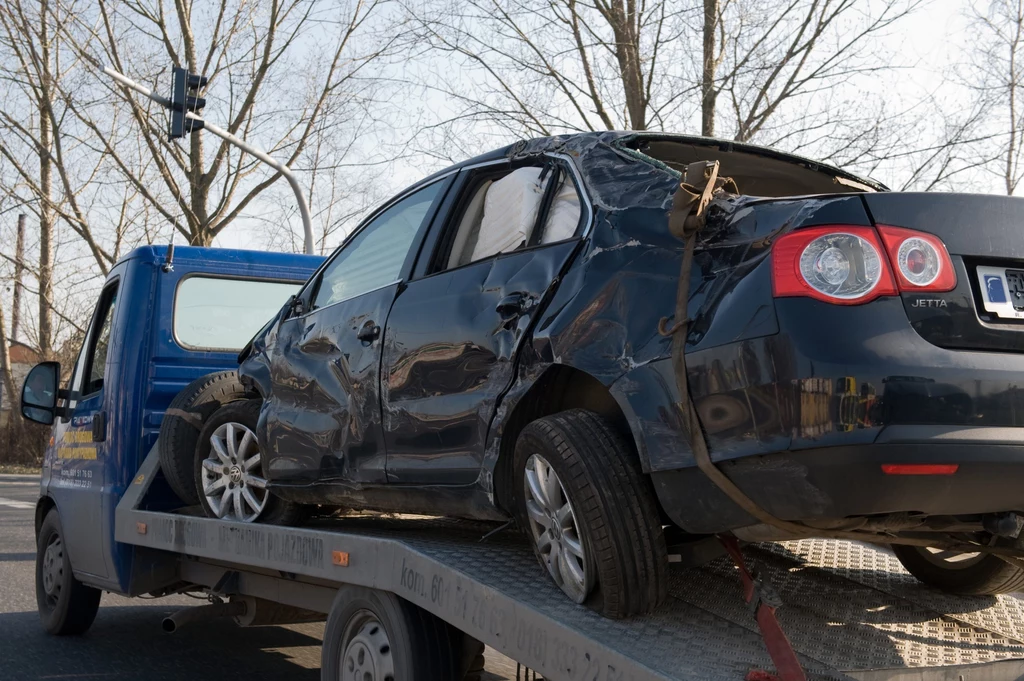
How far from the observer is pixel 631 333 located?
10.3 feet

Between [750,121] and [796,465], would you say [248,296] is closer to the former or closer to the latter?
[796,465]

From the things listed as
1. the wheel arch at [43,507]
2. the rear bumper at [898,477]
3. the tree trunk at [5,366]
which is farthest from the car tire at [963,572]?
the tree trunk at [5,366]

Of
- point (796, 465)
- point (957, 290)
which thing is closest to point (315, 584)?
point (796, 465)

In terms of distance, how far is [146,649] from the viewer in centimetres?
668

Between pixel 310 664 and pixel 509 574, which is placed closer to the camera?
pixel 509 574

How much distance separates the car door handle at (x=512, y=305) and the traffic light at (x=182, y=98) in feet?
40.7

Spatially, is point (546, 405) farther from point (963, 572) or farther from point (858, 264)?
point (963, 572)

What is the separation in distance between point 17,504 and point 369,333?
13753mm

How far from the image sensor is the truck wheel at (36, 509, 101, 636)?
677 centimetres

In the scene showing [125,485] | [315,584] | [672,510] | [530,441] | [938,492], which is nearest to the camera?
[938,492]

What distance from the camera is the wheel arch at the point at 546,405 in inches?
137

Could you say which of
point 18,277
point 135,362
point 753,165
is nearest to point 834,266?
point 753,165

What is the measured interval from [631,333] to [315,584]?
2051mm

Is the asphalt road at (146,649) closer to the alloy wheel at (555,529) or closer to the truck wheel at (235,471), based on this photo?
the truck wheel at (235,471)
